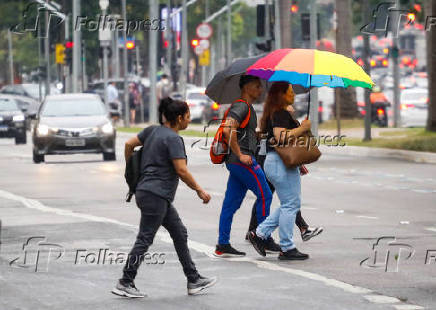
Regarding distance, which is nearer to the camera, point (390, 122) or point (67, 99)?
point (67, 99)

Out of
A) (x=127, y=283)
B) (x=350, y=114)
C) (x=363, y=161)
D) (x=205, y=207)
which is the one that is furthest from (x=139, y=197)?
(x=350, y=114)

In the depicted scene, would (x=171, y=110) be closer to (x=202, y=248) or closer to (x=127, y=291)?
(x=127, y=291)

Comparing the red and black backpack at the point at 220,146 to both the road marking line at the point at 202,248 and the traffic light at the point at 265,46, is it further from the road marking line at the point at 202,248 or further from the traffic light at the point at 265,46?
the traffic light at the point at 265,46

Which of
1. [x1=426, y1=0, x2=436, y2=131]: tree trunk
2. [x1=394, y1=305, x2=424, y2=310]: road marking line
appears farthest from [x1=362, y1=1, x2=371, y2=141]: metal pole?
[x1=394, y1=305, x2=424, y2=310]: road marking line

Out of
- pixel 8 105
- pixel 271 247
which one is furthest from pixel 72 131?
pixel 271 247

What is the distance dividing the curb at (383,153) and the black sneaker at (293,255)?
55.6 ft

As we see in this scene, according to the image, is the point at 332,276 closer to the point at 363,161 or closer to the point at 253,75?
the point at 253,75

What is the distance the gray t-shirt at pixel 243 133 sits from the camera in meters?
13.7

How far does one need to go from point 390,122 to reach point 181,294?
151ft

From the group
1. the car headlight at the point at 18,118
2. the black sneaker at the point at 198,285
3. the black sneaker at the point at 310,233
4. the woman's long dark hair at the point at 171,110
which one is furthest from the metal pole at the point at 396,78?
the black sneaker at the point at 198,285

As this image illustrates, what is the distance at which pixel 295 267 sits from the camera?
1289 cm

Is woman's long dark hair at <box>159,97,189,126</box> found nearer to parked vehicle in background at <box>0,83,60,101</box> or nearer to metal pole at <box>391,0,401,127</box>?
metal pole at <box>391,0,401,127</box>

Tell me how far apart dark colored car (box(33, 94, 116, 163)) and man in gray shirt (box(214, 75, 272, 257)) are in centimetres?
1818

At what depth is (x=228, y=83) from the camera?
1495 centimetres
